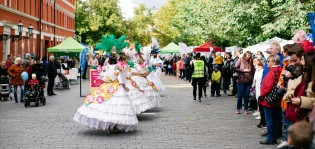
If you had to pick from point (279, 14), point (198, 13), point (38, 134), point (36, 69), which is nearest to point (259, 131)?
point (38, 134)

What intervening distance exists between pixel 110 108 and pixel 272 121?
3299 mm

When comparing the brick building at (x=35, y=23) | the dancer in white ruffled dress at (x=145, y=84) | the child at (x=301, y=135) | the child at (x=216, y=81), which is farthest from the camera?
the brick building at (x=35, y=23)

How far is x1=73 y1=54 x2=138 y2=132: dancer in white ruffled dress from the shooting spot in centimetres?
1010

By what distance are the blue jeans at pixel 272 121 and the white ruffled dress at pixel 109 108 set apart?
9.40 feet

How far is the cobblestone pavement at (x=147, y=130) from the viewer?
368 inches

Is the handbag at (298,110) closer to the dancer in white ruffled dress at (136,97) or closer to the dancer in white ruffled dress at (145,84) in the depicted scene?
the dancer in white ruffled dress at (136,97)

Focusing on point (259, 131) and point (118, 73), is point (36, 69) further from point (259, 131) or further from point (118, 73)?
point (259, 131)

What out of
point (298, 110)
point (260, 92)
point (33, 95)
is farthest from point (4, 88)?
point (298, 110)

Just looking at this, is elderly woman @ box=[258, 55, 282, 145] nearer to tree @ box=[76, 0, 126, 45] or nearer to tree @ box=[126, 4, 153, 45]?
tree @ box=[76, 0, 126, 45]

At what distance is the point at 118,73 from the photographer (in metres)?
Answer: 10.7

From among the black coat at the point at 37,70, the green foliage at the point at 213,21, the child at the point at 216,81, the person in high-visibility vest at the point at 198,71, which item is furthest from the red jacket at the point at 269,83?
the child at the point at 216,81

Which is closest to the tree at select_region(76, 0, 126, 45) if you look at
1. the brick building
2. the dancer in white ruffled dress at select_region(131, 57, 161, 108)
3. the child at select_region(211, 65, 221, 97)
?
the brick building

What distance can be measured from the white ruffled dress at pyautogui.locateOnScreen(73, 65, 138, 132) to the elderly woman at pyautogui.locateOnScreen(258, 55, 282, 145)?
9.39ft

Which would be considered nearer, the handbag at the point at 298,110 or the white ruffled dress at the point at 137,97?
the handbag at the point at 298,110
